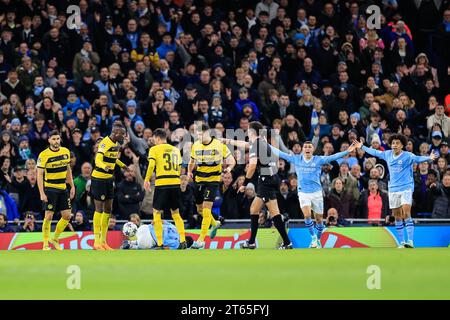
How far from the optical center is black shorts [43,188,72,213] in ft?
72.6

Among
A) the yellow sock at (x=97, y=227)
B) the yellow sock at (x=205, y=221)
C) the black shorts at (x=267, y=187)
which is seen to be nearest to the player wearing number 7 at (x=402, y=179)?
the black shorts at (x=267, y=187)

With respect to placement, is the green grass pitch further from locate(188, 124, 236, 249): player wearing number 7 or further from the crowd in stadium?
the crowd in stadium

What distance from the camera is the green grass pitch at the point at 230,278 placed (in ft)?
55.6

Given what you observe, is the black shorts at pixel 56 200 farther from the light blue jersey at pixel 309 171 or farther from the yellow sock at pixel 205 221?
the light blue jersey at pixel 309 171

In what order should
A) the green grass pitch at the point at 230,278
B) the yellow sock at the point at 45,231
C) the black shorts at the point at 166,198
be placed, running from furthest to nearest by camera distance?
the yellow sock at the point at 45,231 < the black shorts at the point at 166,198 < the green grass pitch at the point at 230,278

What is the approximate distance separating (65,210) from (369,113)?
1116 cm

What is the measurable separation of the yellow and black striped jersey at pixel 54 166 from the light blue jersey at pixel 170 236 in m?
2.33

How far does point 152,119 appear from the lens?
2819 cm

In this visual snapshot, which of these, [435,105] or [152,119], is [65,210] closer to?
[152,119]

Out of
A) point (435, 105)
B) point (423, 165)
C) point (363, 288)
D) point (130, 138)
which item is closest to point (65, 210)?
point (130, 138)
